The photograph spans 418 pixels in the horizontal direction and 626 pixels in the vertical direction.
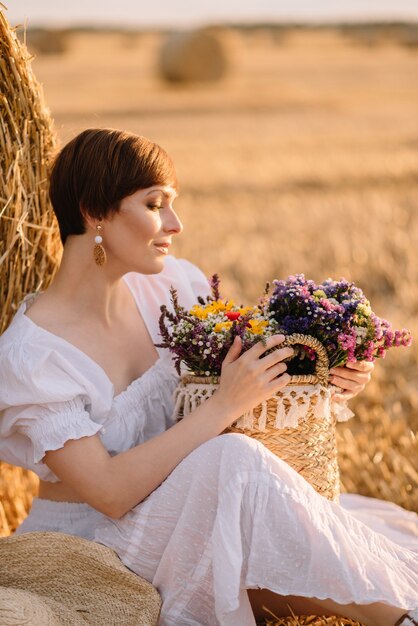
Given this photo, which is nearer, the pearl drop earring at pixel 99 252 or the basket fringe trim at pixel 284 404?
the basket fringe trim at pixel 284 404

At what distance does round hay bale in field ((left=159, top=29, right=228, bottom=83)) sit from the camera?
22.2 m

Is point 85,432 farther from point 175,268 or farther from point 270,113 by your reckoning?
point 270,113

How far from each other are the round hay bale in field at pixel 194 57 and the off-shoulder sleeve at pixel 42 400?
20523mm

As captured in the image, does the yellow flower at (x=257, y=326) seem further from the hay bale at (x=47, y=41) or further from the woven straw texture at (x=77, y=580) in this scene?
the hay bale at (x=47, y=41)

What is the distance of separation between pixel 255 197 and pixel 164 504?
6.67m

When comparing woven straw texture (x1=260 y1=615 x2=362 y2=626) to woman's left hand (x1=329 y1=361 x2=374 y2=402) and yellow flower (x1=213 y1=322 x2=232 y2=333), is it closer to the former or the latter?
woman's left hand (x1=329 y1=361 x2=374 y2=402)

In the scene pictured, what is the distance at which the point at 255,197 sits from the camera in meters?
8.81

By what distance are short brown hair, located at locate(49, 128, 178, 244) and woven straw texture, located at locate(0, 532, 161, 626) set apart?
85cm

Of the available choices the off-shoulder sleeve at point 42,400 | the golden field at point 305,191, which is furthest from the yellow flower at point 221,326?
the golden field at point 305,191

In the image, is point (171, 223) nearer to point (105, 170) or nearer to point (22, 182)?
point (105, 170)

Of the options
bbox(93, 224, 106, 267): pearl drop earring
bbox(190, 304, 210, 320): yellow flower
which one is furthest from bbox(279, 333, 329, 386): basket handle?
bbox(93, 224, 106, 267): pearl drop earring

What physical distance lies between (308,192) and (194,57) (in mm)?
14100

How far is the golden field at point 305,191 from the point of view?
147 inches

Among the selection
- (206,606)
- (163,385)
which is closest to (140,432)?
(163,385)
